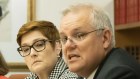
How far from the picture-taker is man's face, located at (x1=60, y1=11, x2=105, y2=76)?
1.30 meters

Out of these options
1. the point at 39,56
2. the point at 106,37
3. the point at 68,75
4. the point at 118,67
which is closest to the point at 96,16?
the point at 106,37

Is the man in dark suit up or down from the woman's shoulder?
up

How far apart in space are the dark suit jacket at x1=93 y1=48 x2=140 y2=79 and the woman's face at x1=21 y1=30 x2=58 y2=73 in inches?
28.0

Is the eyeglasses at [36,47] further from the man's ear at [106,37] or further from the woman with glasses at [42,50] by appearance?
the man's ear at [106,37]

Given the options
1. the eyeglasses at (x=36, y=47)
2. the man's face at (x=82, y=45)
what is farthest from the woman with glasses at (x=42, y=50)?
the man's face at (x=82, y=45)

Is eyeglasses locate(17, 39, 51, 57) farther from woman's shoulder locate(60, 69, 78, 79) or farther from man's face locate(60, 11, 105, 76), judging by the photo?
man's face locate(60, 11, 105, 76)

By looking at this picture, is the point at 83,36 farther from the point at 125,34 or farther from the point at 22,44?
Result: the point at 125,34

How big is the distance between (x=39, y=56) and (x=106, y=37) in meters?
0.72

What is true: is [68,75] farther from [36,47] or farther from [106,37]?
[106,37]

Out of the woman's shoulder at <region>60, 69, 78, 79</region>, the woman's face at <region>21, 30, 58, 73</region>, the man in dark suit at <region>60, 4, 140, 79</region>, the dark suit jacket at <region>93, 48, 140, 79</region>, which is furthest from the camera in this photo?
the woman's face at <region>21, 30, 58, 73</region>

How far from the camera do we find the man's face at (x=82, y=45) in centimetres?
130

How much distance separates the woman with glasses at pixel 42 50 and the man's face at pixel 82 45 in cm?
60

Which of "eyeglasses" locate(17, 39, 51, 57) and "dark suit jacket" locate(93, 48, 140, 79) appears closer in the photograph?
"dark suit jacket" locate(93, 48, 140, 79)

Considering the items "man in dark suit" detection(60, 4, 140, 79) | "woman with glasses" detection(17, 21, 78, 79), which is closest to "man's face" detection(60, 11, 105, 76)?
"man in dark suit" detection(60, 4, 140, 79)
